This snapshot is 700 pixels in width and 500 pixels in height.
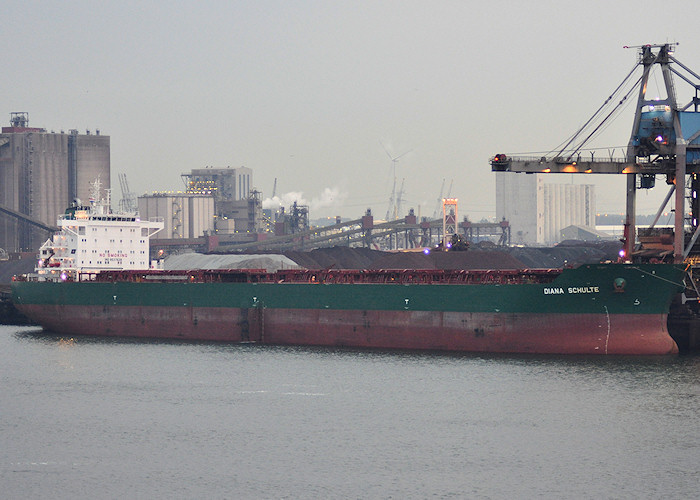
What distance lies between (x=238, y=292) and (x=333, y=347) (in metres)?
4.91

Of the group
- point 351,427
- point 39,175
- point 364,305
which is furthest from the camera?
point 39,175

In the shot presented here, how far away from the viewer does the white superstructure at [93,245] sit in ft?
162

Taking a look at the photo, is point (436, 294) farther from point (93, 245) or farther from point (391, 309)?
point (93, 245)

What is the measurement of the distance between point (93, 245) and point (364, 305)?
17463mm

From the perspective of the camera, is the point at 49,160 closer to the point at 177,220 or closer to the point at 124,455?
the point at 177,220

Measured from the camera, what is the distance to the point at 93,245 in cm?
5009

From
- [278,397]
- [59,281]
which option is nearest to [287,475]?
[278,397]

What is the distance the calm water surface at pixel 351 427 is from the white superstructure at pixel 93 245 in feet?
42.5

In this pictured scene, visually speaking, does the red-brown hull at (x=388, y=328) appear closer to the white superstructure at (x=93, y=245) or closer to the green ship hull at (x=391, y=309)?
the green ship hull at (x=391, y=309)

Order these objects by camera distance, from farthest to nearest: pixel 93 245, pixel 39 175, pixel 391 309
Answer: pixel 39 175 < pixel 93 245 < pixel 391 309

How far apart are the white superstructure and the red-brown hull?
10.9 ft

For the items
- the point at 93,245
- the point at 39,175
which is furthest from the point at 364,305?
the point at 39,175

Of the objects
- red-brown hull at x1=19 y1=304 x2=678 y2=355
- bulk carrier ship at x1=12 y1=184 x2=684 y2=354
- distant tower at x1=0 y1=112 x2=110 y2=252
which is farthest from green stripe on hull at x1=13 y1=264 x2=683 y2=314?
distant tower at x1=0 y1=112 x2=110 y2=252

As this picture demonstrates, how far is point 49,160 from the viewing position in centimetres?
11538
